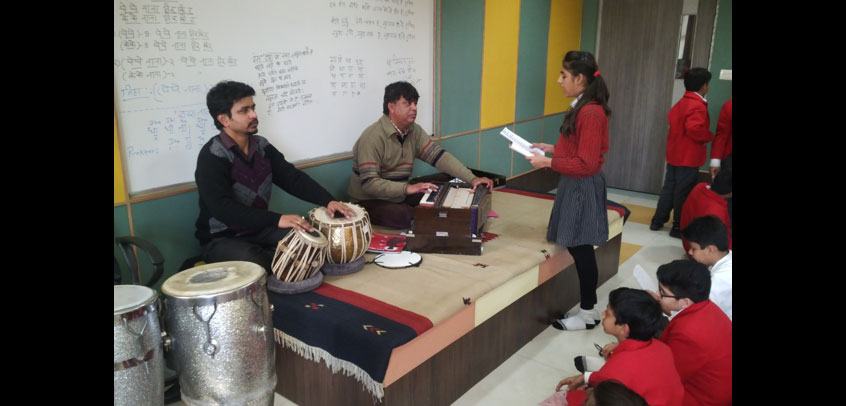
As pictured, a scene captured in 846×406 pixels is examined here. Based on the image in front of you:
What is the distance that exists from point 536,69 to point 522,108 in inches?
16.0

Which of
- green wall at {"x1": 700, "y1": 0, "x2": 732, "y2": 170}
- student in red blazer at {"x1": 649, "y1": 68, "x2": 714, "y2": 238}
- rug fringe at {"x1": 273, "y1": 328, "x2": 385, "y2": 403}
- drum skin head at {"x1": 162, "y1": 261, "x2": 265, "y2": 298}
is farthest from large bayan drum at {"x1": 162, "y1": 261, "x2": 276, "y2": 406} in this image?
green wall at {"x1": 700, "y1": 0, "x2": 732, "y2": 170}

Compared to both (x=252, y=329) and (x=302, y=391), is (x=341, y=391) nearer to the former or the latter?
(x=302, y=391)

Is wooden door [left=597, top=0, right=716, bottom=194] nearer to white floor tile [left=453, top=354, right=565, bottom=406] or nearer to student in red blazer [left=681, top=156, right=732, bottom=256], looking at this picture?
student in red blazer [left=681, top=156, right=732, bottom=256]

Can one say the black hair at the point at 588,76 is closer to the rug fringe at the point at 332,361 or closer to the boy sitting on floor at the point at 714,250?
the boy sitting on floor at the point at 714,250

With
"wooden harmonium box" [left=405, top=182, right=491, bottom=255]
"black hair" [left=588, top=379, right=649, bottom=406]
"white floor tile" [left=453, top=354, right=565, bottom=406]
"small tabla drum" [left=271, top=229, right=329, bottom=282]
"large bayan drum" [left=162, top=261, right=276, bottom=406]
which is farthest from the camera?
"wooden harmonium box" [left=405, top=182, right=491, bottom=255]

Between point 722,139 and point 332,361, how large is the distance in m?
3.77

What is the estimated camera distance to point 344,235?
2527 mm

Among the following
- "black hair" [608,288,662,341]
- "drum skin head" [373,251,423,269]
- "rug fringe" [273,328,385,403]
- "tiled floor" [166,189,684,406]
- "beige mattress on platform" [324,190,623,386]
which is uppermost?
"black hair" [608,288,662,341]

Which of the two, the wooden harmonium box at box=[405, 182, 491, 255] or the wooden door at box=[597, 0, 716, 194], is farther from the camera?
the wooden door at box=[597, 0, 716, 194]

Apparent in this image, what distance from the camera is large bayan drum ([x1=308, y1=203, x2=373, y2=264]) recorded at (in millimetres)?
2529

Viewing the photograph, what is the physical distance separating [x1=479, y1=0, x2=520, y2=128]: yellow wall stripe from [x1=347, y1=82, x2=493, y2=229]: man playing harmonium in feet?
4.82

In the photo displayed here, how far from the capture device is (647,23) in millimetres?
5699

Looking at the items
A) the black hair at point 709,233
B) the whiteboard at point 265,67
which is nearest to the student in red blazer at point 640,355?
the black hair at point 709,233

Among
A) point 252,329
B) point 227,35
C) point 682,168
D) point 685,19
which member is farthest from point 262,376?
point 685,19
